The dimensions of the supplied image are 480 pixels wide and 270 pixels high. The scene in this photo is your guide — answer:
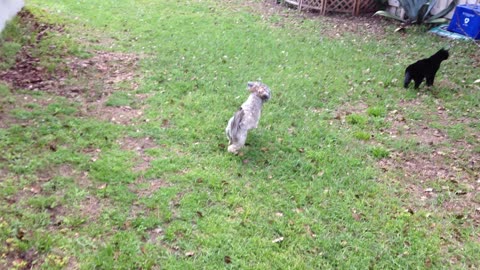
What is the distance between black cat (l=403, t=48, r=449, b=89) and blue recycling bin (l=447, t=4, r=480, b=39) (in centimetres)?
258

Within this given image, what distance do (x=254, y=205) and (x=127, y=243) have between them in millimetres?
1146

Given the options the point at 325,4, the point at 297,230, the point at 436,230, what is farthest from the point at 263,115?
the point at 325,4

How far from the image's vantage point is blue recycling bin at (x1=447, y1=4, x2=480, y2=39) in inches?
321

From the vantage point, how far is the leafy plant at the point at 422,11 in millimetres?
8906

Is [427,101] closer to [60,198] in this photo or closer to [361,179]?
[361,179]

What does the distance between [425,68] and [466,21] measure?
10.8ft

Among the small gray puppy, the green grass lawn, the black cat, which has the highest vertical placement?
the black cat

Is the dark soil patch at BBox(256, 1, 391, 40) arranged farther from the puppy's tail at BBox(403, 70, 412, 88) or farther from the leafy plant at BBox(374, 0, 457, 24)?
the puppy's tail at BBox(403, 70, 412, 88)

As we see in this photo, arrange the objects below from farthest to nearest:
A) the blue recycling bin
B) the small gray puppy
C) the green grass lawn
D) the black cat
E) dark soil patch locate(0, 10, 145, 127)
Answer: the blue recycling bin → the black cat → dark soil patch locate(0, 10, 145, 127) → the small gray puppy → the green grass lawn

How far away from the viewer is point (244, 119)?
436cm

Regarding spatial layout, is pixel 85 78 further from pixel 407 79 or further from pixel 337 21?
pixel 337 21

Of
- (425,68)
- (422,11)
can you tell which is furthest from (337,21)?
(425,68)

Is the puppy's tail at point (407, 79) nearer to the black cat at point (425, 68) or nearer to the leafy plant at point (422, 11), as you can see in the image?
the black cat at point (425, 68)

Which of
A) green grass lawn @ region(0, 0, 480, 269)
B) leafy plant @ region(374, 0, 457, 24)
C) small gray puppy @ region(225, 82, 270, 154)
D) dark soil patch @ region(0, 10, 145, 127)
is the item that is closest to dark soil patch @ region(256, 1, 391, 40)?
leafy plant @ region(374, 0, 457, 24)
